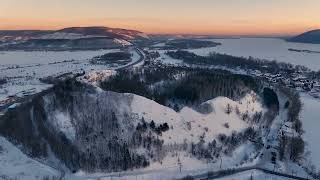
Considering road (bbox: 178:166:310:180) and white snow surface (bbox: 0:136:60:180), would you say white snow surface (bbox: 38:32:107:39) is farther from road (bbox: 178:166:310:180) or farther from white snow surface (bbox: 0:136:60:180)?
road (bbox: 178:166:310:180)

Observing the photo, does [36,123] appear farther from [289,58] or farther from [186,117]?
[289,58]

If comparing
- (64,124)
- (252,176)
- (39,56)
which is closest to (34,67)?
(39,56)

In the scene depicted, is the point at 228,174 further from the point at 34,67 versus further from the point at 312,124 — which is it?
the point at 34,67

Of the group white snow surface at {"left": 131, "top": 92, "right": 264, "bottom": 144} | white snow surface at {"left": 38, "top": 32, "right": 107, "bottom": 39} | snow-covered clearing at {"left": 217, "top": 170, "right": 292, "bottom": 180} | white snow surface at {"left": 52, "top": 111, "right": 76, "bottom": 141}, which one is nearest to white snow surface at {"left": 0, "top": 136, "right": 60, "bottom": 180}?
white snow surface at {"left": 52, "top": 111, "right": 76, "bottom": 141}

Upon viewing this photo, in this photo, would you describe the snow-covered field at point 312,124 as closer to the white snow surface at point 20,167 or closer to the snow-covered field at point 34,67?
the white snow surface at point 20,167

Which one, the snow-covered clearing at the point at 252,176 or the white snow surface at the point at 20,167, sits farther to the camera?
the white snow surface at the point at 20,167

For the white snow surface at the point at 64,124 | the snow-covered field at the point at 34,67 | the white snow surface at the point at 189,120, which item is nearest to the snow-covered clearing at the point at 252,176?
the white snow surface at the point at 189,120

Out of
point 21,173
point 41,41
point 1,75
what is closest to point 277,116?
point 21,173
